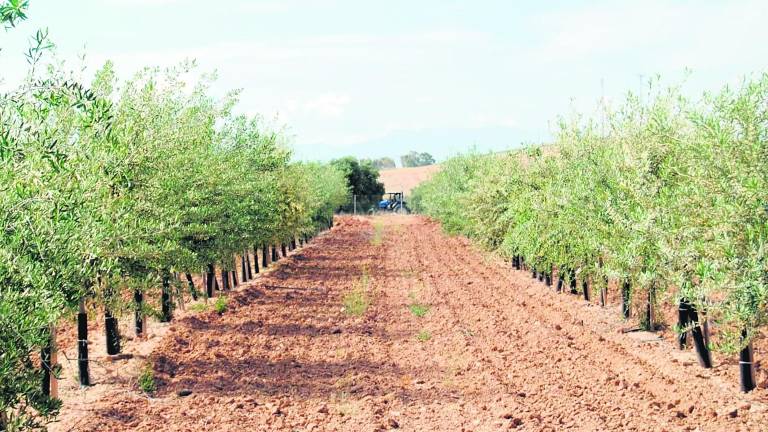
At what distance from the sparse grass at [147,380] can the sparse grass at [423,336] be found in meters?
6.36

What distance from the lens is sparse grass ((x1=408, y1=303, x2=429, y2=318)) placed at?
859 inches

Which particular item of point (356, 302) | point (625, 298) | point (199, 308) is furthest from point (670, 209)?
point (199, 308)

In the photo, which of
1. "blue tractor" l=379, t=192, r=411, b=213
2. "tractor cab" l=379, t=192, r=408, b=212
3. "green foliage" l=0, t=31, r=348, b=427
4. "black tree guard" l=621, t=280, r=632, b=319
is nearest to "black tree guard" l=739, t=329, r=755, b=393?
"black tree guard" l=621, t=280, r=632, b=319

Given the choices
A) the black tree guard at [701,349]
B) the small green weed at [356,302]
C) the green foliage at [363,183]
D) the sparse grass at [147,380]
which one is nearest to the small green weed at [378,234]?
the small green weed at [356,302]

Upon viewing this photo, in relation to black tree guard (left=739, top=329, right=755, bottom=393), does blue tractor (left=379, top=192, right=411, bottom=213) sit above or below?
above

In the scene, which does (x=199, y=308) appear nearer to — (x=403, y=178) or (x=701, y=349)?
(x=701, y=349)

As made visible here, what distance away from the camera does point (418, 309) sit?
2241 centimetres

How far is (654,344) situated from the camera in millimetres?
16812

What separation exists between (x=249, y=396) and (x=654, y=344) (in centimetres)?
898

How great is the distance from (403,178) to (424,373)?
14997 cm

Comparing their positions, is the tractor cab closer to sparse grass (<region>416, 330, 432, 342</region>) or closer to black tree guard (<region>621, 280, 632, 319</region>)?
black tree guard (<region>621, 280, 632, 319</region>)

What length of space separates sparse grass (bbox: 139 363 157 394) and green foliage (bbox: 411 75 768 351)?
8.95 metres

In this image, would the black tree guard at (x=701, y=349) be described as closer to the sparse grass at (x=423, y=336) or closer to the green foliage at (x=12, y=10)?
the sparse grass at (x=423, y=336)

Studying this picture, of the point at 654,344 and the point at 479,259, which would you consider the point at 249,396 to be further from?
the point at 479,259
